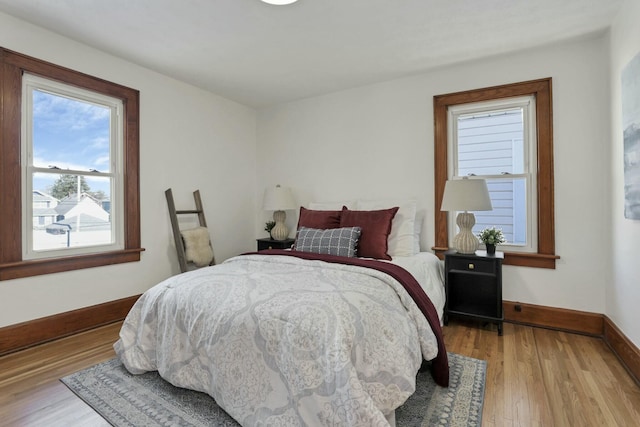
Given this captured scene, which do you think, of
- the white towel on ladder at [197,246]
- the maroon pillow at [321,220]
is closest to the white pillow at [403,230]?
the maroon pillow at [321,220]

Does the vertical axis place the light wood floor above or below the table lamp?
below

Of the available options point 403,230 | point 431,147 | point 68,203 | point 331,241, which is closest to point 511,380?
point 403,230

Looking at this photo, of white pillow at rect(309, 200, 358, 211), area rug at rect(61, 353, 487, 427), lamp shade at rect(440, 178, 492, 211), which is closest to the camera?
area rug at rect(61, 353, 487, 427)

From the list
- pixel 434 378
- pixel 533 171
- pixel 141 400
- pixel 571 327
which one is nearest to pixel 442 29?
pixel 533 171

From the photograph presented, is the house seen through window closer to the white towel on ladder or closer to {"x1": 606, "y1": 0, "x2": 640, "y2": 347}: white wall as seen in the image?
the white towel on ladder

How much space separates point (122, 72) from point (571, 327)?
4.55m

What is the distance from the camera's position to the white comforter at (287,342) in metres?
1.35

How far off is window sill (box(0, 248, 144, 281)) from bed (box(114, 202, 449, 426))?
40.2 inches

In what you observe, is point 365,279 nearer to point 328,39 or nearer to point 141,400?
point 141,400

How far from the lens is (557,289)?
2832mm

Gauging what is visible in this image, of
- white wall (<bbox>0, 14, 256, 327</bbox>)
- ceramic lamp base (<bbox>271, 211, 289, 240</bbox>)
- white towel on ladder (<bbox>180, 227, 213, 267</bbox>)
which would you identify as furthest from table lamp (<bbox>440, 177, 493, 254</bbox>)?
white wall (<bbox>0, 14, 256, 327</bbox>)

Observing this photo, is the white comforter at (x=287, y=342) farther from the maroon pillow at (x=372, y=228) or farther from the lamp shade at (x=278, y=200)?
the lamp shade at (x=278, y=200)

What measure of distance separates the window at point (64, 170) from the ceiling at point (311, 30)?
1.43ft

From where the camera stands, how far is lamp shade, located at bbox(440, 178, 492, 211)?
268cm
